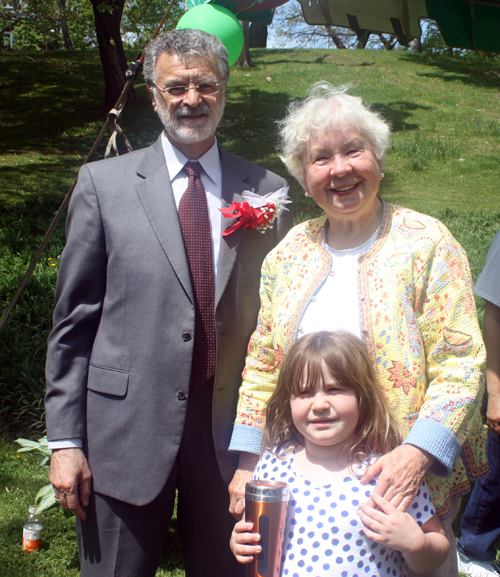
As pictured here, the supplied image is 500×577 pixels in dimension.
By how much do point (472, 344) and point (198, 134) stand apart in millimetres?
1426

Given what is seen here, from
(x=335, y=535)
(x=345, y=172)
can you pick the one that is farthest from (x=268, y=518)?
(x=345, y=172)

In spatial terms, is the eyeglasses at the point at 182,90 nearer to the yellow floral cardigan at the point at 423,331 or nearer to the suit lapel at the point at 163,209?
the suit lapel at the point at 163,209

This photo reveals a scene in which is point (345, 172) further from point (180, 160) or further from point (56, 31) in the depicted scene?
point (56, 31)

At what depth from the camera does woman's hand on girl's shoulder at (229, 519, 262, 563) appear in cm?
171

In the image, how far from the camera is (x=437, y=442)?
1.74 meters

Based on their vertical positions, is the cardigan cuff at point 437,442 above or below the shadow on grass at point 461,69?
below

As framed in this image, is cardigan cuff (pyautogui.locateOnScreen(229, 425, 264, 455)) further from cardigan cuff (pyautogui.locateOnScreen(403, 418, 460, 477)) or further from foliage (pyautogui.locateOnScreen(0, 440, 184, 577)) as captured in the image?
foliage (pyautogui.locateOnScreen(0, 440, 184, 577))

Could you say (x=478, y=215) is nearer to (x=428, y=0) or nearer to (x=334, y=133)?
(x=428, y=0)

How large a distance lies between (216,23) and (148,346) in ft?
5.84

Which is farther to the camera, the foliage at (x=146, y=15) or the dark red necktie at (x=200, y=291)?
the foliage at (x=146, y=15)

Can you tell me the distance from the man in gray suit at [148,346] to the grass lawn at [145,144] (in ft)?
4.62

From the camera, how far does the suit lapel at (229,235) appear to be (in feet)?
7.48

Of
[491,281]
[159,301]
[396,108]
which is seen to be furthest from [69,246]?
[396,108]

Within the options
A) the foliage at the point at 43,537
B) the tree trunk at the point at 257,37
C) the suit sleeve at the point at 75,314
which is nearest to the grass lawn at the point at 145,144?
the foliage at the point at 43,537
